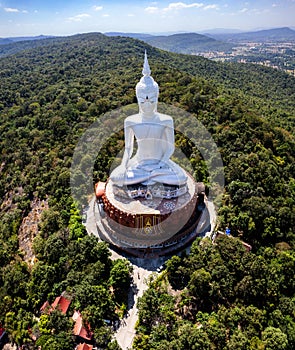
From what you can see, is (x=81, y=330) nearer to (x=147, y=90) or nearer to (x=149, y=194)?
(x=149, y=194)

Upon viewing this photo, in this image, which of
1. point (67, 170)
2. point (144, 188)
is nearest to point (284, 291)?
point (144, 188)

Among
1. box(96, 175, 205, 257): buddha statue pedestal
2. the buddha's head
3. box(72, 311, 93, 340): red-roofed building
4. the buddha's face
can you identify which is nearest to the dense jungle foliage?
box(72, 311, 93, 340): red-roofed building

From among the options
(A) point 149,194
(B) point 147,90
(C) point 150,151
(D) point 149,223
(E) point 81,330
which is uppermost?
(B) point 147,90

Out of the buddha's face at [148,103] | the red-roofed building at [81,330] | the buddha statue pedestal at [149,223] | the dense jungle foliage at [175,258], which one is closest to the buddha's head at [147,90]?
the buddha's face at [148,103]

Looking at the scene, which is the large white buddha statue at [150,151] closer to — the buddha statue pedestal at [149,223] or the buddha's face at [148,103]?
the buddha's face at [148,103]

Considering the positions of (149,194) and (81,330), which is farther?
(149,194)

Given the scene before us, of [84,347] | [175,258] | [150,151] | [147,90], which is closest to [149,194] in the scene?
[150,151]
